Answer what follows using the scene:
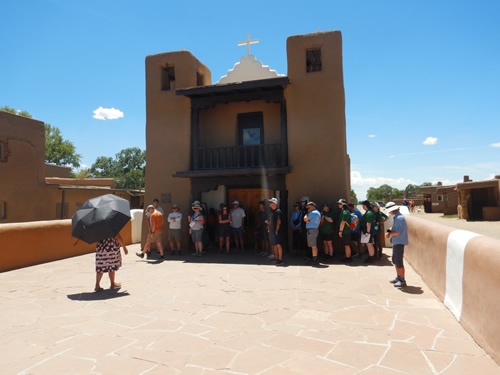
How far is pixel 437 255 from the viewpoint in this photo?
576 cm

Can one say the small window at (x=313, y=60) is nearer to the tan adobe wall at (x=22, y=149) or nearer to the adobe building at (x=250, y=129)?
the adobe building at (x=250, y=129)

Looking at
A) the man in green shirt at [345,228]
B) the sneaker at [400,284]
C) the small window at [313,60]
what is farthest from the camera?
the small window at [313,60]

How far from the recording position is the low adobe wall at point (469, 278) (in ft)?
11.1

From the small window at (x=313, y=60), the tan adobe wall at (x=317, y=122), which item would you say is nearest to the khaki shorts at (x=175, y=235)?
the tan adobe wall at (x=317, y=122)

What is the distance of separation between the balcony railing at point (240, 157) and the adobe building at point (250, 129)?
0.11 feet

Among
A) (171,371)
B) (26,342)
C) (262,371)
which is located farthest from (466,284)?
(26,342)

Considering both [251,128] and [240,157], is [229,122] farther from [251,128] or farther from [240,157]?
[240,157]

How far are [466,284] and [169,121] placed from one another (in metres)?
10.4

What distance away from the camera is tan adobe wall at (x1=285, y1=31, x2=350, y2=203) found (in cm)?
1032

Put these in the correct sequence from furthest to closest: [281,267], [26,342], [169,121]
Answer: [169,121]
[281,267]
[26,342]

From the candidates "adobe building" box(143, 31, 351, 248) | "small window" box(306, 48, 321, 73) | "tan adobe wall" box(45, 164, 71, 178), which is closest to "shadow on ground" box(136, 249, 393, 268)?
"adobe building" box(143, 31, 351, 248)

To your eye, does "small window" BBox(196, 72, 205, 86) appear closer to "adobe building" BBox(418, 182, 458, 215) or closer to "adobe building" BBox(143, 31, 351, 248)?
"adobe building" BBox(143, 31, 351, 248)

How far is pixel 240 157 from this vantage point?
1141 cm

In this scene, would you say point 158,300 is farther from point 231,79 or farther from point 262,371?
point 231,79
